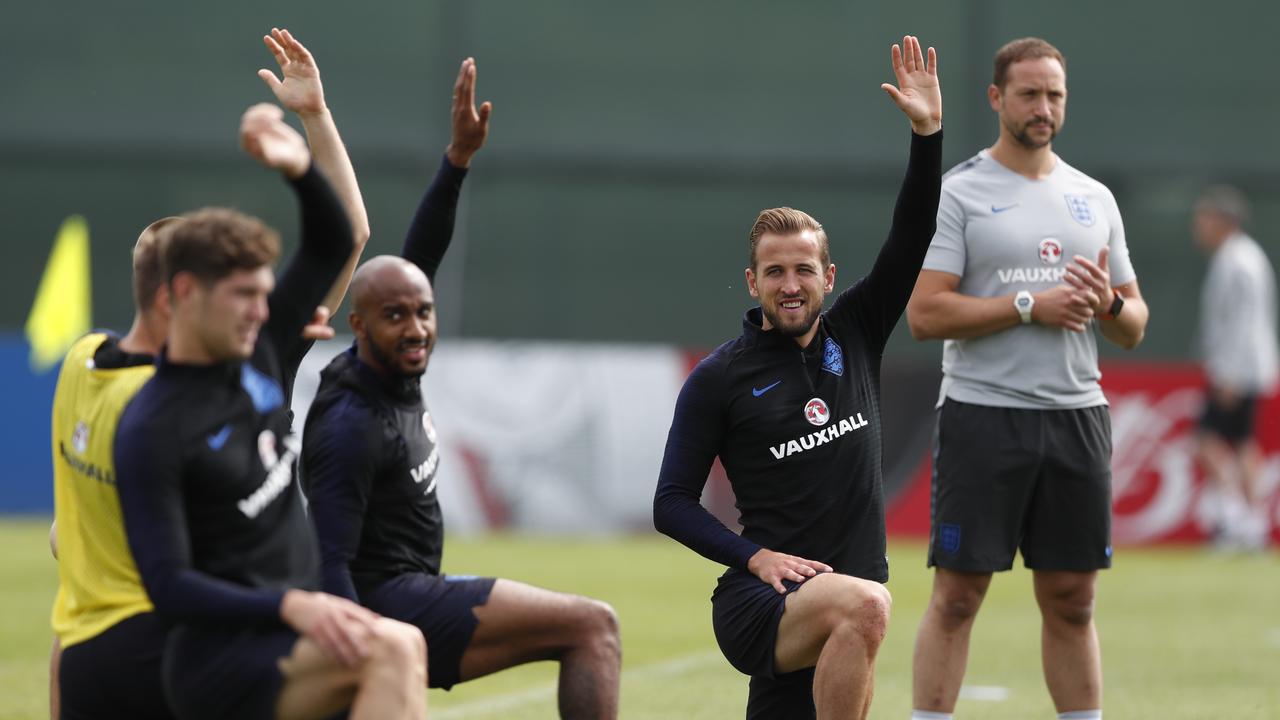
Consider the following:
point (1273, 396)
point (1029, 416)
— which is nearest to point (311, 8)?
point (1273, 396)

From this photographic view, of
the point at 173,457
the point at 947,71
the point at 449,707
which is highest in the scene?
the point at 947,71

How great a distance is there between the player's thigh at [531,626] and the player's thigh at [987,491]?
5.05ft

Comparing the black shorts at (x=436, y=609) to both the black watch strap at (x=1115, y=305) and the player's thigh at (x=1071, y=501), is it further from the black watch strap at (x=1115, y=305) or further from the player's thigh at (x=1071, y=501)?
the black watch strap at (x=1115, y=305)

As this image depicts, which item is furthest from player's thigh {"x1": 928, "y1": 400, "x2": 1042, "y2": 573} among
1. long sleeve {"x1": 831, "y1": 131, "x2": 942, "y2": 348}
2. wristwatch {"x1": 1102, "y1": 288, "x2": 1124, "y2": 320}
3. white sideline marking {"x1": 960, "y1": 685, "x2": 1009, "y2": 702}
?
white sideline marking {"x1": 960, "y1": 685, "x2": 1009, "y2": 702}

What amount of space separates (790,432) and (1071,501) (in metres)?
1.24

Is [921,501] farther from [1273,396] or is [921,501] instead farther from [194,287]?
[194,287]

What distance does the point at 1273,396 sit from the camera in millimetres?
15039

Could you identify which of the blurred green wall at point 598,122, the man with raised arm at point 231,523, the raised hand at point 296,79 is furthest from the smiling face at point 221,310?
the blurred green wall at point 598,122

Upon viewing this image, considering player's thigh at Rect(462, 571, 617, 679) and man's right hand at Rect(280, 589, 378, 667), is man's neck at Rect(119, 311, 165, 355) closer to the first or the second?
man's right hand at Rect(280, 589, 378, 667)

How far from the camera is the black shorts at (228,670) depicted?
411 cm

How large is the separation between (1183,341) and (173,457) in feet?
53.1

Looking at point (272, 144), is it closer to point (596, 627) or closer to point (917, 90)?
point (596, 627)

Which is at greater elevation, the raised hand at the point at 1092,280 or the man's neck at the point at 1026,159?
the man's neck at the point at 1026,159

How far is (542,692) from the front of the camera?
313 inches
